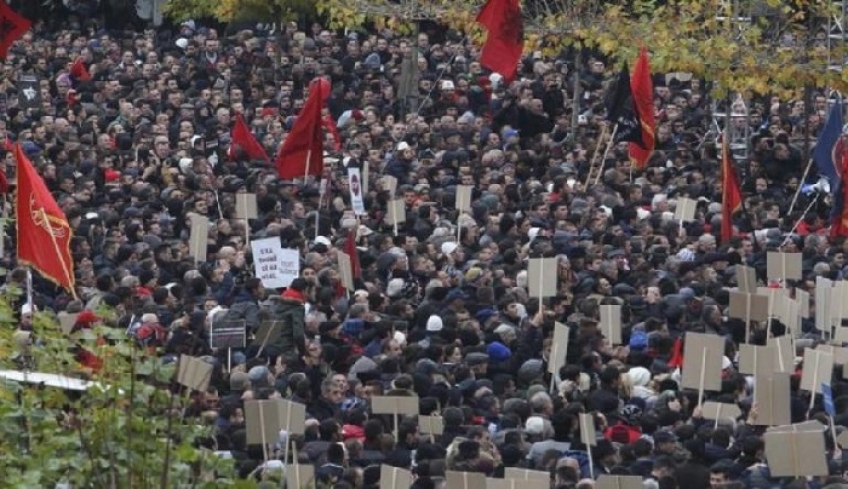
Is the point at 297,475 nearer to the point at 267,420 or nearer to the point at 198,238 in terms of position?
the point at 267,420

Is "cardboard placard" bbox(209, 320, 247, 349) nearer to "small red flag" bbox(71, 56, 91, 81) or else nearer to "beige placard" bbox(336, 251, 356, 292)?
"beige placard" bbox(336, 251, 356, 292)

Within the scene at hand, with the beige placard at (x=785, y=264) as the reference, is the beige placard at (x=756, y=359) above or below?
below

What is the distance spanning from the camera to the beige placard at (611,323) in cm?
2198

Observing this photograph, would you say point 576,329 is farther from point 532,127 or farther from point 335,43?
point 335,43

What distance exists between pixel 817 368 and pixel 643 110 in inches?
446

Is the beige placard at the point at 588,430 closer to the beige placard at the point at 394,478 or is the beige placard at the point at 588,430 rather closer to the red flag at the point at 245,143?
the beige placard at the point at 394,478

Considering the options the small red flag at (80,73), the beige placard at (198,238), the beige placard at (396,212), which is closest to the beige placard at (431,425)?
the beige placard at (198,238)

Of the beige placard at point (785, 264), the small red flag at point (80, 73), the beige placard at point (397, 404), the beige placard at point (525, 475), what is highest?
the small red flag at point (80, 73)

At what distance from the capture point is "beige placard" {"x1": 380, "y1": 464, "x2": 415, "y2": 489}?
647 inches

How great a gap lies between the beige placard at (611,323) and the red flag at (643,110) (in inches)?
349

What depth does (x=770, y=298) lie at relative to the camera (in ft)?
74.0

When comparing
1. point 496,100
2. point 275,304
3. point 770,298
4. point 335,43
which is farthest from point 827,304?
point 335,43

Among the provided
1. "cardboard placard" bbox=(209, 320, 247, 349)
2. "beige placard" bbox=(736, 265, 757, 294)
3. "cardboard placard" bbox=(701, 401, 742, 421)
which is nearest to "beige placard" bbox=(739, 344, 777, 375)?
"cardboard placard" bbox=(701, 401, 742, 421)

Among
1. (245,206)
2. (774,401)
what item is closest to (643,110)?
(245,206)
